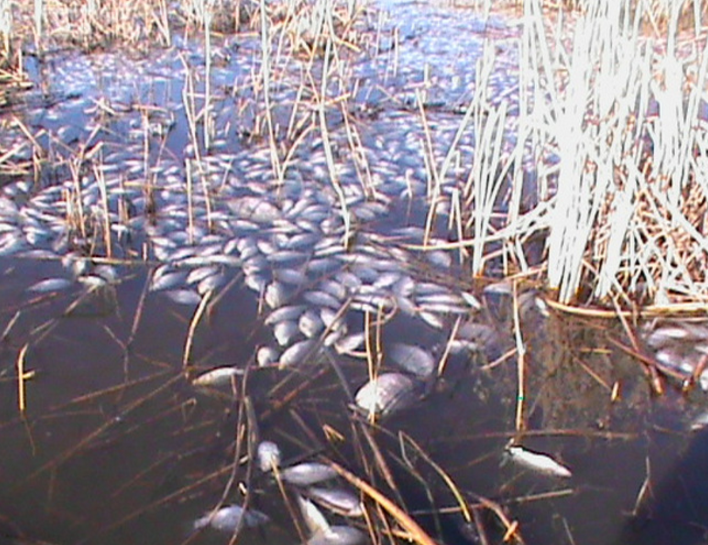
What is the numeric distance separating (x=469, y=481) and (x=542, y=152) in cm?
131

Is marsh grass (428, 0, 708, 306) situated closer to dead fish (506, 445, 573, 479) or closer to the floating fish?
dead fish (506, 445, 573, 479)

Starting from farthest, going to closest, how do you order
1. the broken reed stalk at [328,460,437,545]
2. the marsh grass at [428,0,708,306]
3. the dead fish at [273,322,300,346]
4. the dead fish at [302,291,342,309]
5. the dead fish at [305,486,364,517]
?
1. the dead fish at [302,291,342,309]
2. the dead fish at [273,322,300,346]
3. the marsh grass at [428,0,708,306]
4. the dead fish at [305,486,364,517]
5. the broken reed stalk at [328,460,437,545]

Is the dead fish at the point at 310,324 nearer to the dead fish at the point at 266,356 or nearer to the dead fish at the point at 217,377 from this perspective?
the dead fish at the point at 266,356

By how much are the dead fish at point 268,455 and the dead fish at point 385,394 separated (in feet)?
0.86

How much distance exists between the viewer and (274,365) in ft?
6.72

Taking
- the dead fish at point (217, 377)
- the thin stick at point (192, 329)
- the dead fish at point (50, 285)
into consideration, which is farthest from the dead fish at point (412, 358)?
the dead fish at point (50, 285)

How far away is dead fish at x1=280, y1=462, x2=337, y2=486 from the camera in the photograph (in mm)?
1646

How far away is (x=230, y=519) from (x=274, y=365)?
557mm

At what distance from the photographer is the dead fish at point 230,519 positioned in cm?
154

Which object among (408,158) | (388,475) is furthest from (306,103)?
(388,475)

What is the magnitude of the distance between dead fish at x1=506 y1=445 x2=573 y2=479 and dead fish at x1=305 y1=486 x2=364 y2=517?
39 centimetres

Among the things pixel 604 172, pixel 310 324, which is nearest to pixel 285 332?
pixel 310 324

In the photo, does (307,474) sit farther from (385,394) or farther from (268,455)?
(385,394)

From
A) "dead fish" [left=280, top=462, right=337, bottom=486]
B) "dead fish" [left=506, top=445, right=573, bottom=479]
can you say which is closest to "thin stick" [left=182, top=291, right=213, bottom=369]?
"dead fish" [left=280, top=462, right=337, bottom=486]
